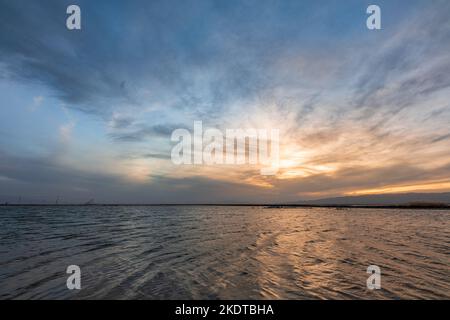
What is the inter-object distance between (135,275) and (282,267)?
8.09 meters

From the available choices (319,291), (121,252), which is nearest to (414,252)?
(319,291)

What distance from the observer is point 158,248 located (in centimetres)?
2155

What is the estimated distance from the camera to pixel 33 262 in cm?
1655

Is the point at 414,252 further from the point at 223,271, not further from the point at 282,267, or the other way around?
the point at 223,271

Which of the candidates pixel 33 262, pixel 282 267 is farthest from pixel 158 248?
pixel 282 267

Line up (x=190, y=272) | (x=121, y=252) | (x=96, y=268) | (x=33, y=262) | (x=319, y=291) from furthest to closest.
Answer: (x=121, y=252) < (x=33, y=262) < (x=96, y=268) < (x=190, y=272) < (x=319, y=291)

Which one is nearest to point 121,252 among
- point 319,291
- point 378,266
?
point 319,291
